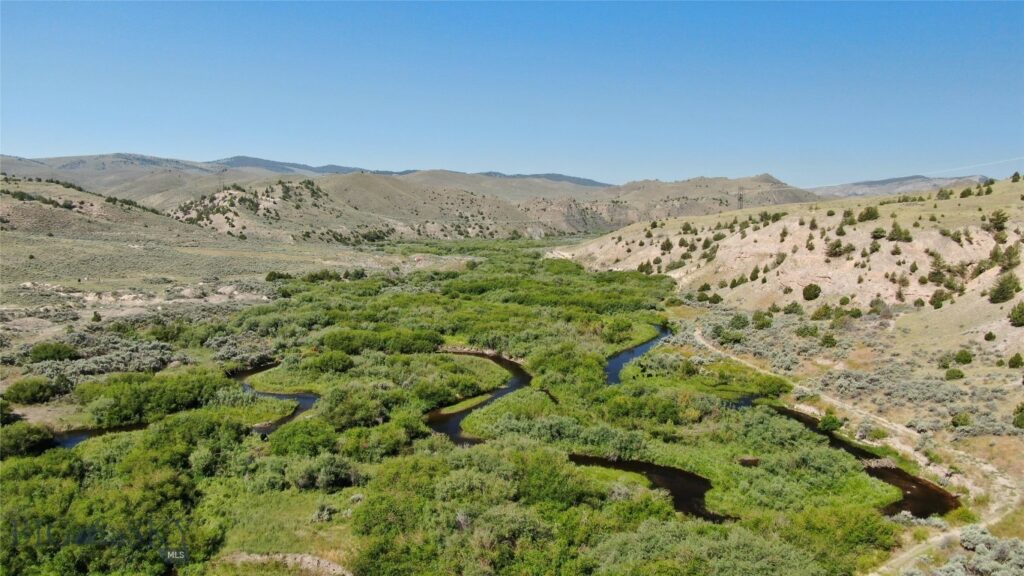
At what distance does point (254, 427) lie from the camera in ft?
108

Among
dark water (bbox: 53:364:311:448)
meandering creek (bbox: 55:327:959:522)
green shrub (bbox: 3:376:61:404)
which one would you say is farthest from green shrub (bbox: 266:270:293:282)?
green shrub (bbox: 3:376:61:404)

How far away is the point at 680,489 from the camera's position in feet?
87.8

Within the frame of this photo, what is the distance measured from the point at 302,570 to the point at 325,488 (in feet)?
16.8

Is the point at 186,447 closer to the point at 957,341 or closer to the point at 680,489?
the point at 680,489

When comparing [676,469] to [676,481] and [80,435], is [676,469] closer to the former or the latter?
[676,481]

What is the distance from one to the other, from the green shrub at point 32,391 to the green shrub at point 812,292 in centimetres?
6486

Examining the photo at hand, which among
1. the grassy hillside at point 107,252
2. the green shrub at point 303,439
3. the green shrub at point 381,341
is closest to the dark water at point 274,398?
the green shrub at point 303,439

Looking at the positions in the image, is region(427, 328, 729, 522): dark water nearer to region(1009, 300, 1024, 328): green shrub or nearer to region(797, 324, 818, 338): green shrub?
region(797, 324, 818, 338): green shrub

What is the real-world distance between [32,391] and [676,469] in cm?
3720

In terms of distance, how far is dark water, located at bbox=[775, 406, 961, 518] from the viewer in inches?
969

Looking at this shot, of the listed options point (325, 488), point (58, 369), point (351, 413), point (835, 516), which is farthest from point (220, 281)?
point (835, 516)

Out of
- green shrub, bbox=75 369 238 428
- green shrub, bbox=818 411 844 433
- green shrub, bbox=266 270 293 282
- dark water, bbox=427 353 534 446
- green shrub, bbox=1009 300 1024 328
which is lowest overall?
dark water, bbox=427 353 534 446

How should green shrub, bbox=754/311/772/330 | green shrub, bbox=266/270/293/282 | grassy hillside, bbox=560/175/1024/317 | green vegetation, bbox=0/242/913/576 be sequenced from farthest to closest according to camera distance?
green shrub, bbox=266/270/293/282, grassy hillside, bbox=560/175/1024/317, green shrub, bbox=754/311/772/330, green vegetation, bbox=0/242/913/576

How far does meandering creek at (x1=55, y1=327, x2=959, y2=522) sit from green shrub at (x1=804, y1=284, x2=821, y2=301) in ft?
89.3
